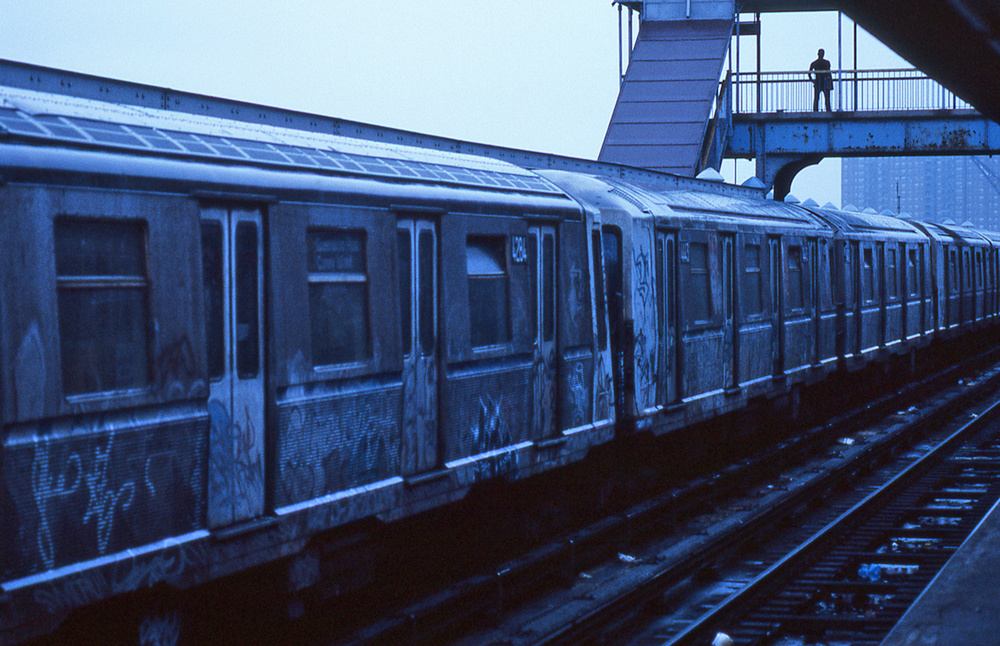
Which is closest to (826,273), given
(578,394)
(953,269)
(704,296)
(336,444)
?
(704,296)

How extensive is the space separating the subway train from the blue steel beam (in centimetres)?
1756

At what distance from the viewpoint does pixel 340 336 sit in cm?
707

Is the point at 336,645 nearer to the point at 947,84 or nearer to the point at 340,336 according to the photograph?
the point at 340,336

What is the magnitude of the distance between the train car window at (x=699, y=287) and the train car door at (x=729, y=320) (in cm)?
52

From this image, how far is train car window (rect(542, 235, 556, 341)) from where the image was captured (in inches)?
376

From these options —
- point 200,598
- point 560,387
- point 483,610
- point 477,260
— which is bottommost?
point 483,610

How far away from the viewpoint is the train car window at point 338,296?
270 inches

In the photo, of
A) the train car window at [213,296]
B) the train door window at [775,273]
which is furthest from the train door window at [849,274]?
the train car window at [213,296]

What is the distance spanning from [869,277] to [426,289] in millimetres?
14711

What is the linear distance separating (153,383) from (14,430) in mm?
851

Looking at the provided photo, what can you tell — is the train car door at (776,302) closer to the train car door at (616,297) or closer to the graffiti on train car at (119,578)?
the train car door at (616,297)

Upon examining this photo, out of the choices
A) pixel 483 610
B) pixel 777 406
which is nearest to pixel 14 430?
pixel 483 610

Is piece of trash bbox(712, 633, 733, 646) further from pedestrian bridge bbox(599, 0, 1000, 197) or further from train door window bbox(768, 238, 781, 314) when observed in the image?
pedestrian bridge bbox(599, 0, 1000, 197)

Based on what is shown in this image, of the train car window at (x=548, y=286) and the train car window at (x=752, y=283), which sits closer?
the train car window at (x=548, y=286)
